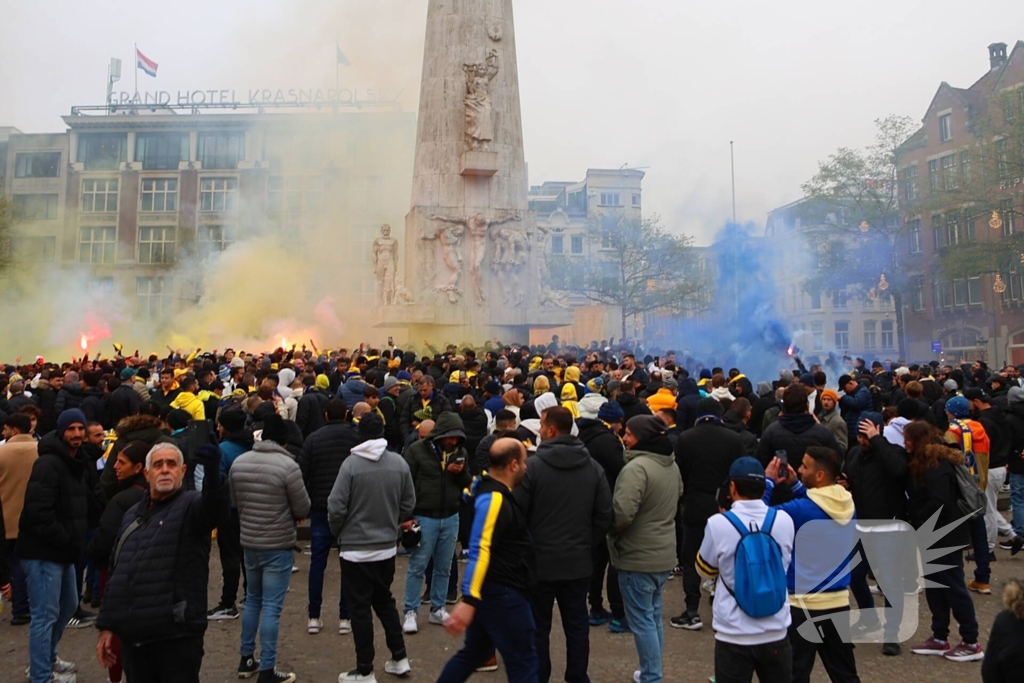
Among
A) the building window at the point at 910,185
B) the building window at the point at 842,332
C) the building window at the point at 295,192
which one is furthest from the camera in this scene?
the building window at the point at 842,332

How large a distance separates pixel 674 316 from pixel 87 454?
40.2 metres

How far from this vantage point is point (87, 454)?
6.44 metres

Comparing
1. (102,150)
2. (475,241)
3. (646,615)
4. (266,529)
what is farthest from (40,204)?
(646,615)

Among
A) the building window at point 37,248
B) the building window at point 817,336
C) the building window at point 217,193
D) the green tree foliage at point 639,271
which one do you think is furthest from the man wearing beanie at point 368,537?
the building window at point 217,193

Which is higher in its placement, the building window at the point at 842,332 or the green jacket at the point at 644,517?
the building window at the point at 842,332

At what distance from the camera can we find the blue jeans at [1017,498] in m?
9.55

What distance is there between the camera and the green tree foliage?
136ft

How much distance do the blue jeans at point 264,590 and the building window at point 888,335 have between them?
52917 mm

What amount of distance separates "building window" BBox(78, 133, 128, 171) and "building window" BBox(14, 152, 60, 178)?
5.32 feet

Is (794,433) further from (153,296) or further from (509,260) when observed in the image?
(153,296)

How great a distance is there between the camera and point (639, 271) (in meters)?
42.3

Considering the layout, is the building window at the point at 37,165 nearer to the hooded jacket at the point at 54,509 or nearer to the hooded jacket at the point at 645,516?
the hooded jacket at the point at 54,509

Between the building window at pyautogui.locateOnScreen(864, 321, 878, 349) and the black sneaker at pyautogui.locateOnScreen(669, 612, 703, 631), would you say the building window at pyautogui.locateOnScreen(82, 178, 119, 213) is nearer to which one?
the building window at pyautogui.locateOnScreen(864, 321, 878, 349)

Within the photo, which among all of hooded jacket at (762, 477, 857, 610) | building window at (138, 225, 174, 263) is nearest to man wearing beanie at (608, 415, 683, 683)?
hooded jacket at (762, 477, 857, 610)
